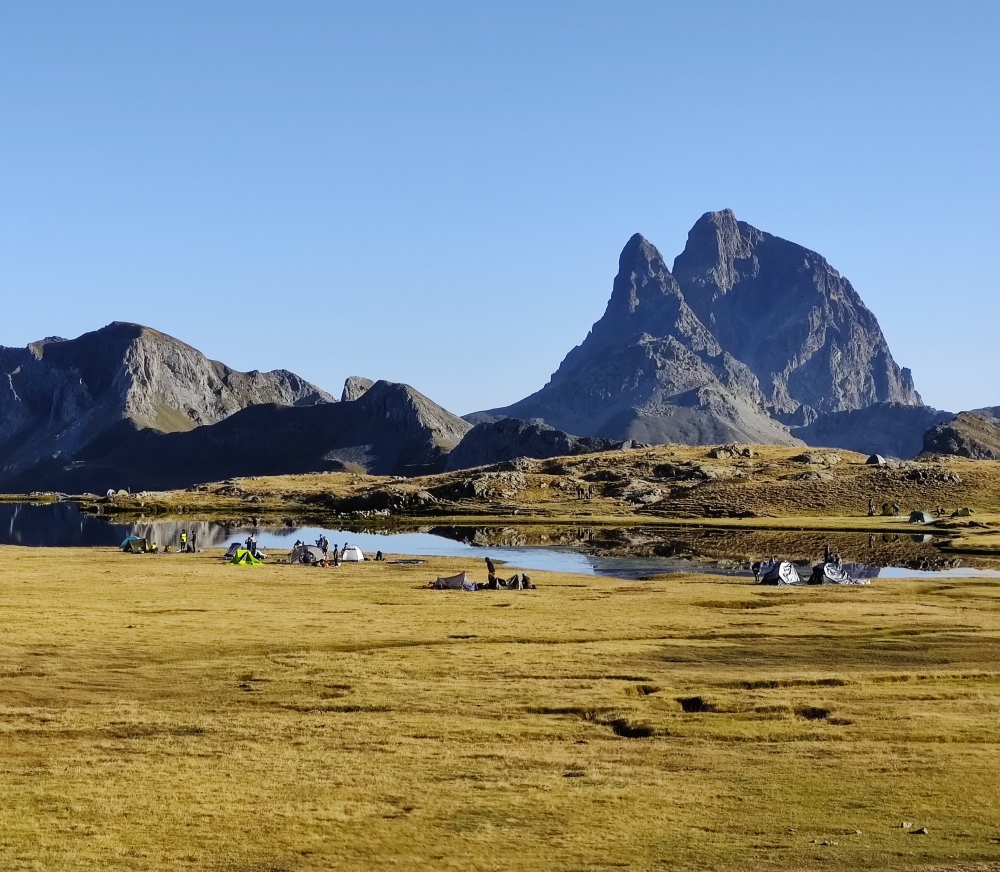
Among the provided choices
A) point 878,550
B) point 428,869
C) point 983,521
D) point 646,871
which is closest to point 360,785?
point 428,869

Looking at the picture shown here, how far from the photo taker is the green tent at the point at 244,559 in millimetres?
88012

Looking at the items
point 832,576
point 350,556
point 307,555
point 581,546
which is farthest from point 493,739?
point 581,546

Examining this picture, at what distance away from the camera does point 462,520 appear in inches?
6683

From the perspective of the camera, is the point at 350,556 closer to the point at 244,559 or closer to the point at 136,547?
the point at 244,559

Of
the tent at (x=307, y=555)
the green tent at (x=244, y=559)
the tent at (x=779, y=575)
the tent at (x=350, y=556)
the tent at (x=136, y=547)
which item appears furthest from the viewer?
the tent at (x=136, y=547)

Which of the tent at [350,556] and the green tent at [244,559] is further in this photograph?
the tent at [350,556]

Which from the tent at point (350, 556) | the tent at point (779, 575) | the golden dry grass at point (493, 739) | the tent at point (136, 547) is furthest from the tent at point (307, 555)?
the tent at point (779, 575)

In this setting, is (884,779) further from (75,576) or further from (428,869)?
(75,576)

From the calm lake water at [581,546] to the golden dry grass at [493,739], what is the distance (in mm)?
37407

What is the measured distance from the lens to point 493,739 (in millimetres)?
29703

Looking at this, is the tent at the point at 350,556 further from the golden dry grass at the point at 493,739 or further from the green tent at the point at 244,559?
the golden dry grass at the point at 493,739

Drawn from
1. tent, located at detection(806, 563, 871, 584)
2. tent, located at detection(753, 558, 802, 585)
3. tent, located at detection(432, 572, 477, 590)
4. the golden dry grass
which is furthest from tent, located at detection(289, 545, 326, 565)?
tent, located at detection(806, 563, 871, 584)

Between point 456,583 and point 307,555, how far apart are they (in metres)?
23.8

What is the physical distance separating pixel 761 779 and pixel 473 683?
42.4 ft
